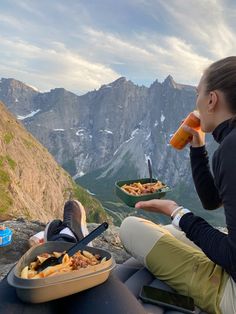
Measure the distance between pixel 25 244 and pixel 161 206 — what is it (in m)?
8.15

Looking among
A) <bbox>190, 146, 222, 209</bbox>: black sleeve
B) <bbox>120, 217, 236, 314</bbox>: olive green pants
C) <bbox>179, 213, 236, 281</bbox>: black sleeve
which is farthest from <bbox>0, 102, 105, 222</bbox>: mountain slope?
<bbox>179, 213, 236, 281</bbox>: black sleeve

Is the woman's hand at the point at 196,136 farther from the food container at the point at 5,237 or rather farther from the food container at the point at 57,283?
the food container at the point at 5,237

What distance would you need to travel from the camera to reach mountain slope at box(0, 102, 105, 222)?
123 m

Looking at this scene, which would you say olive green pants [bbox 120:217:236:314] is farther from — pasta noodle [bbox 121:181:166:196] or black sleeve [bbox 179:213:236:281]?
pasta noodle [bbox 121:181:166:196]

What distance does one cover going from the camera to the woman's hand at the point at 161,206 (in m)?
6.03

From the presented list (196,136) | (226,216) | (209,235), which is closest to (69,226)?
(196,136)

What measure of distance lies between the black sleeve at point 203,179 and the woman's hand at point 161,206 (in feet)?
4.17

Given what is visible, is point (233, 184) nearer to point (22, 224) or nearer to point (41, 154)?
point (22, 224)

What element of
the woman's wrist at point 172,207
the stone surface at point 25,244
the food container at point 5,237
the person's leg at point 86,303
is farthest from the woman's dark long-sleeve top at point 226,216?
the food container at point 5,237

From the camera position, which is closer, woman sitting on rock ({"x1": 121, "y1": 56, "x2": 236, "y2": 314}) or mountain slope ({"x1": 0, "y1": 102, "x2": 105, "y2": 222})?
woman sitting on rock ({"x1": 121, "y1": 56, "x2": 236, "y2": 314})

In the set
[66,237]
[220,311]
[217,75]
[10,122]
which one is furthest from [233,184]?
[10,122]

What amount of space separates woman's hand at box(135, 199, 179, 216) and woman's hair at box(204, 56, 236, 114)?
1602mm

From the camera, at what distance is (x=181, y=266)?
620cm

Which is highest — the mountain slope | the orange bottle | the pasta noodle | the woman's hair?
the woman's hair
